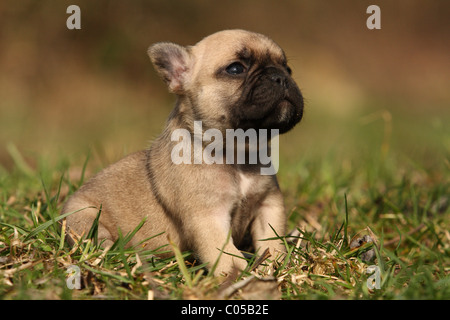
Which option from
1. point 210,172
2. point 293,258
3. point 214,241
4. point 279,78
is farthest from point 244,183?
point 279,78

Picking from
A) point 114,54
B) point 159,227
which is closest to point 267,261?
point 159,227

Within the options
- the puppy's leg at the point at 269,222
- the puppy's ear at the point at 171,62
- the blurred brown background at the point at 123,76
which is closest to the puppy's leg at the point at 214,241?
the puppy's leg at the point at 269,222

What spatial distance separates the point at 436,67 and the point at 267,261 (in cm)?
1575

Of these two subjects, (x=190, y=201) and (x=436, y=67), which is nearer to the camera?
(x=190, y=201)

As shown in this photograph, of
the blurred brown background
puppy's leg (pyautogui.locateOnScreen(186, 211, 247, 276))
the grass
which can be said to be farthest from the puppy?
the blurred brown background

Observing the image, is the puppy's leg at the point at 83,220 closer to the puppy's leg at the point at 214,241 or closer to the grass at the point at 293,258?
the grass at the point at 293,258

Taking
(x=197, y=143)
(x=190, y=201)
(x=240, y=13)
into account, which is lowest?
(x=190, y=201)

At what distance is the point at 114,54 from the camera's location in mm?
13391

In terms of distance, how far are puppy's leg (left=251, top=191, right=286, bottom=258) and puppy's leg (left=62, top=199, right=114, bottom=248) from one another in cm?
121

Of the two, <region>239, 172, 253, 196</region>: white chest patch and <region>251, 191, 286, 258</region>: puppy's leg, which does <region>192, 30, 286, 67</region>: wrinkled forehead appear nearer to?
<region>239, 172, 253, 196</region>: white chest patch

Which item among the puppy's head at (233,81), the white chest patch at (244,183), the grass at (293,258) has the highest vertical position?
the puppy's head at (233,81)

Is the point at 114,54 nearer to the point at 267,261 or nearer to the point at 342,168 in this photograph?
the point at 342,168

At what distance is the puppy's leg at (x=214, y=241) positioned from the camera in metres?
3.97

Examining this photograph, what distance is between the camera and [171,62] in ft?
15.5
